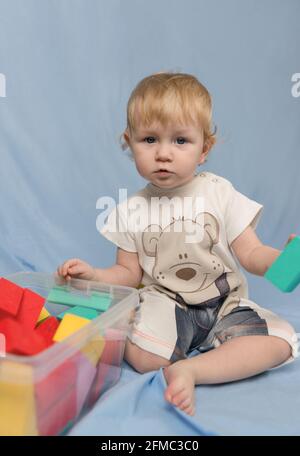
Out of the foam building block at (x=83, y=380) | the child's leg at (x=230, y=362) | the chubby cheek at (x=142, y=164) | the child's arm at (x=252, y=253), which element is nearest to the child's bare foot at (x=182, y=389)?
the child's leg at (x=230, y=362)

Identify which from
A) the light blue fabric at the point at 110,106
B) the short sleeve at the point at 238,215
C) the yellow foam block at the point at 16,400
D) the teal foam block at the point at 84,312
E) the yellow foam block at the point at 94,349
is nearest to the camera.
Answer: the yellow foam block at the point at 16,400

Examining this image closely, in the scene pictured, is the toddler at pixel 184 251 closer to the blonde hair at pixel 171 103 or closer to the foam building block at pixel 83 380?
the blonde hair at pixel 171 103

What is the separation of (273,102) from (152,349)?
1.15 metres

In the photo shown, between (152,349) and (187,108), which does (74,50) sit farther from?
(152,349)

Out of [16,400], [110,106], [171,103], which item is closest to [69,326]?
[16,400]

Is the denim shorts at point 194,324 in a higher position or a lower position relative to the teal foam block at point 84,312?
lower

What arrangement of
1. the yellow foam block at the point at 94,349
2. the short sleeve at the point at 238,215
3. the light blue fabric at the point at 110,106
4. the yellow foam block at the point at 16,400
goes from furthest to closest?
1. the light blue fabric at the point at 110,106
2. the short sleeve at the point at 238,215
3. the yellow foam block at the point at 94,349
4. the yellow foam block at the point at 16,400

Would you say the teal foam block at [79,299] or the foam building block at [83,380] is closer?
the foam building block at [83,380]

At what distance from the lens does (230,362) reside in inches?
29.9

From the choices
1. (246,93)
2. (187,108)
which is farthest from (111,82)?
(187,108)

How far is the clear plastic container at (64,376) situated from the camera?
536 mm

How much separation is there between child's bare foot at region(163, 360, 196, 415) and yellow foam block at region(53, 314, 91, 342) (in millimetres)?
137

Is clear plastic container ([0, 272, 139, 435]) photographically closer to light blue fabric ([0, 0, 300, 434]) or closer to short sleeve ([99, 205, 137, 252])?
short sleeve ([99, 205, 137, 252])

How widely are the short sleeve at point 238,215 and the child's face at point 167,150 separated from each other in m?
0.10
